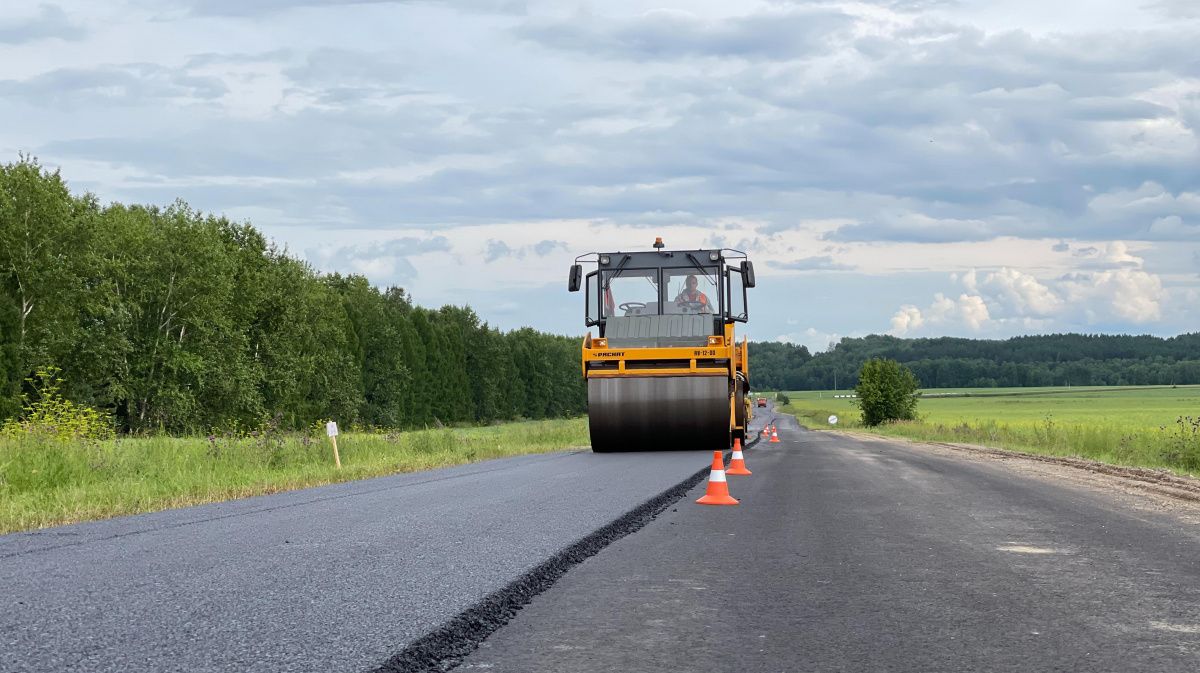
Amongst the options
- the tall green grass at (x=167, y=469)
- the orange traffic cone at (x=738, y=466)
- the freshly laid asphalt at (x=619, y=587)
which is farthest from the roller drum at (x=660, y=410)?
the freshly laid asphalt at (x=619, y=587)

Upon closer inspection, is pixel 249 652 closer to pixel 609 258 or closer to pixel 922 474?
pixel 922 474

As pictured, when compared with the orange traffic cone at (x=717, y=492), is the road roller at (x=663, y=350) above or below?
above

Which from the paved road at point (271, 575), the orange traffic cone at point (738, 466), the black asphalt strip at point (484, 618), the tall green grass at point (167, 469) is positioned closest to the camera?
Answer: the black asphalt strip at point (484, 618)

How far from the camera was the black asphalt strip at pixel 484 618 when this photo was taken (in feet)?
16.0

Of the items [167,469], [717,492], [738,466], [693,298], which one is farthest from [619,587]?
[693,298]

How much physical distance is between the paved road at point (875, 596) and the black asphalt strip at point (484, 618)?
103 mm

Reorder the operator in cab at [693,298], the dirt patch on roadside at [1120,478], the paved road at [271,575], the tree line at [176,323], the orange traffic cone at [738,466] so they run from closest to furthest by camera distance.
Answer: the paved road at [271,575] → the dirt patch on roadside at [1120,478] → the orange traffic cone at [738,466] → the operator in cab at [693,298] → the tree line at [176,323]

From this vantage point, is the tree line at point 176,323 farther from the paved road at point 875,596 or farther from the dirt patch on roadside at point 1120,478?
the paved road at point 875,596

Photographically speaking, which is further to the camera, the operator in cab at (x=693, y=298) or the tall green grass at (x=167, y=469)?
the operator in cab at (x=693, y=298)

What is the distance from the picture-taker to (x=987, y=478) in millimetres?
16609

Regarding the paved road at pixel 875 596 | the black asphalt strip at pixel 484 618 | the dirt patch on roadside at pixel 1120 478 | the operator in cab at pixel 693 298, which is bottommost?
the dirt patch on roadside at pixel 1120 478

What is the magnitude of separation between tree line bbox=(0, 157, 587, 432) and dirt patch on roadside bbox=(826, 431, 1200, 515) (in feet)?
76.3

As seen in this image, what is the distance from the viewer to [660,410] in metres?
21.6

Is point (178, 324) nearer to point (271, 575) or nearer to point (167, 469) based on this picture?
point (167, 469)
